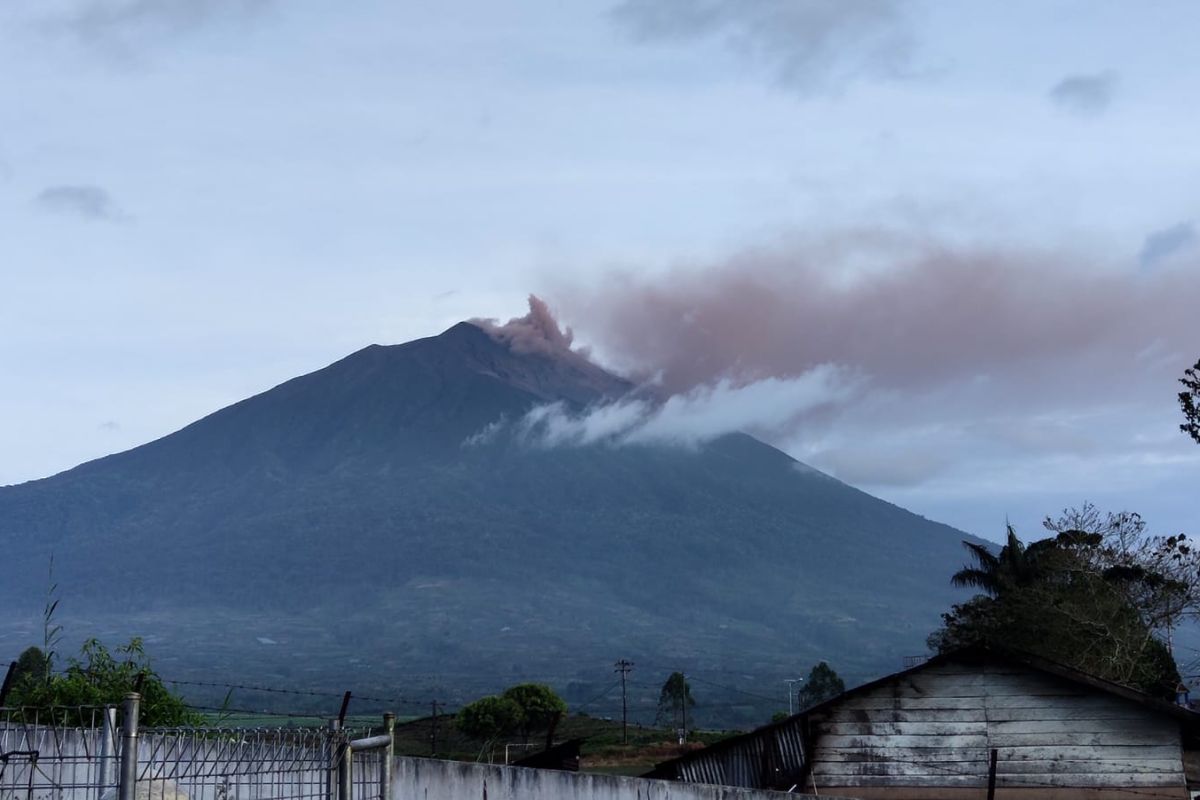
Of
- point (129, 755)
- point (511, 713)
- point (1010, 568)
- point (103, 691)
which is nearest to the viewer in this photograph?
point (129, 755)

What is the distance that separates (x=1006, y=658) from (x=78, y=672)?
15859 mm

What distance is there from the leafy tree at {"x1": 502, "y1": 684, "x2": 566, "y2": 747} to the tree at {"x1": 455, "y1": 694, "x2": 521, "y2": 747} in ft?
2.02

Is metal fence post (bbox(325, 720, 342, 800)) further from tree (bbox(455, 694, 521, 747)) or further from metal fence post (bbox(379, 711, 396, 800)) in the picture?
tree (bbox(455, 694, 521, 747))

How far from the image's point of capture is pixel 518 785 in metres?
17.4

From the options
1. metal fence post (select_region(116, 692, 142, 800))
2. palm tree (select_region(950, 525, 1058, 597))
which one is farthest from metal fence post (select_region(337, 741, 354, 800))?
palm tree (select_region(950, 525, 1058, 597))

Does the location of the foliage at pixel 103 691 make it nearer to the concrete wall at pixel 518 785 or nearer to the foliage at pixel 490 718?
the concrete wall at pixel 518 785

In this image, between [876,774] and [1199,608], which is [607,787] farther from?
[1199,608]

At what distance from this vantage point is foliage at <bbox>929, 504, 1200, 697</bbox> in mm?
52062

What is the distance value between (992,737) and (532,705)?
85687 millimetres

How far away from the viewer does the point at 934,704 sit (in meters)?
24.7

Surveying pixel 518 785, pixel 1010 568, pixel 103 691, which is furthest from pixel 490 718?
pixel 518 785

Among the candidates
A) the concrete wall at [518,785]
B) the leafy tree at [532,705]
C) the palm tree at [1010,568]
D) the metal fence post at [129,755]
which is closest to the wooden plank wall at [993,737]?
the concrete wall at [518,785]

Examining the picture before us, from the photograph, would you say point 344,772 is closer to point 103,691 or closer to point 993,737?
point 103,691

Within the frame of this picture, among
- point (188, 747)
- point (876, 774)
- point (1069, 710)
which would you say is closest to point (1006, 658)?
point (1069, 710)
